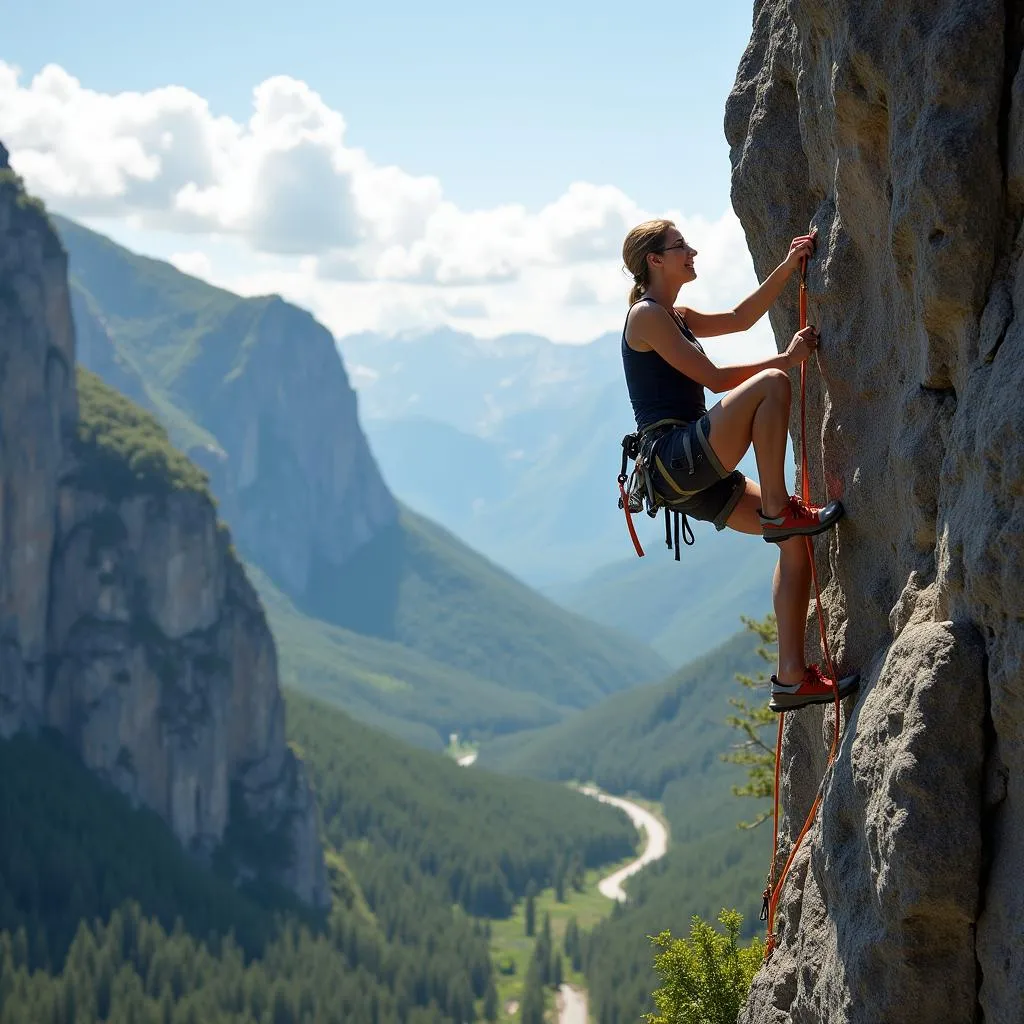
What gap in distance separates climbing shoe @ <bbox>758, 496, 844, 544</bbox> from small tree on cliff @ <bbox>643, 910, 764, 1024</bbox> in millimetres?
7764

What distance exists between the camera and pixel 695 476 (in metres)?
11.6

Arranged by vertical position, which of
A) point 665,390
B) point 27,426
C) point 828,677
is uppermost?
point 27,426

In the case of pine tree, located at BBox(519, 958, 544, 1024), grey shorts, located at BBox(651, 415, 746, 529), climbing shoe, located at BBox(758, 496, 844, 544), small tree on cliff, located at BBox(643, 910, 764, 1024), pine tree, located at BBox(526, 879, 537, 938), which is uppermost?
grey shorts, located at BBox(651, 415, 746, 529)

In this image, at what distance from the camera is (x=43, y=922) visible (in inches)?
4018

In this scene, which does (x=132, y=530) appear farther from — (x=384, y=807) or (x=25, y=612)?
(x=384, y=807)

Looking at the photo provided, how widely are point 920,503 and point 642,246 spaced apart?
3.51 metres

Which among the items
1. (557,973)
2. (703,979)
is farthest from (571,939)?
(703,979)

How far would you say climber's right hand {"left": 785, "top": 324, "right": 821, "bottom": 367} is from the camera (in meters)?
12.0

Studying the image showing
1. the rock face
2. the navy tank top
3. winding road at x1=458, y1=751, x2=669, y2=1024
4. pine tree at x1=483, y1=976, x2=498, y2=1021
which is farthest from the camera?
pine tree at x1=483, y1=976, x2=498, y2=1021

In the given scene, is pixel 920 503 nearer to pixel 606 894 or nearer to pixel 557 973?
pixel 557 973

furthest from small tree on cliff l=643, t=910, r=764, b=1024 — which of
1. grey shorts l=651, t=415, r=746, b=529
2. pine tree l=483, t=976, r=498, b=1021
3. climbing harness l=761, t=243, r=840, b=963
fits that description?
pine tree l=483, t=976, r=498, b=1021

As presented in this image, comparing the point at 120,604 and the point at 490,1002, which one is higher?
the point at 120,604

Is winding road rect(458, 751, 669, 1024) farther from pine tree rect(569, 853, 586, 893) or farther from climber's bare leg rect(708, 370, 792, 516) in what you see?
climber's bare leg rect(708, 370, 792, 516)

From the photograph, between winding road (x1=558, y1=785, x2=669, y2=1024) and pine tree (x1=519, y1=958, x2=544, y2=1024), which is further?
winding road (x1=558, y1=785, x2=669, y2=1024)
